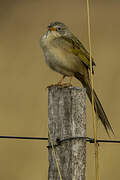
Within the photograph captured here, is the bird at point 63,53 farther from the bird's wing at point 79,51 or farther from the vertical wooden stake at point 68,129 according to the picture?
the vertical wooden stake at point 68,129

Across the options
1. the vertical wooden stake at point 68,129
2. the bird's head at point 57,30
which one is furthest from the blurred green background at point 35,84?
the vertical wooden stake at point 68,129

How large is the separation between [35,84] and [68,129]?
3995 mm

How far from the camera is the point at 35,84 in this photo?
7785mm

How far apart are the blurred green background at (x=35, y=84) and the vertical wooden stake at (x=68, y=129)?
9.07ft

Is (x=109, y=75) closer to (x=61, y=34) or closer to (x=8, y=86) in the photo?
(x=8, y=86)

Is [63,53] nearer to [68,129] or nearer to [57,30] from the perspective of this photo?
[57,30]

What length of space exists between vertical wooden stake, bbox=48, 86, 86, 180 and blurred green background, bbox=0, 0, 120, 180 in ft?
9.07

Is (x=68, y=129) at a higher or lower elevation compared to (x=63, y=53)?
lower

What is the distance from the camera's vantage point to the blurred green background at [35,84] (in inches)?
269

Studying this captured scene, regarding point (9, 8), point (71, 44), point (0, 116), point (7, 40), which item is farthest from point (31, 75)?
point (9, 8)

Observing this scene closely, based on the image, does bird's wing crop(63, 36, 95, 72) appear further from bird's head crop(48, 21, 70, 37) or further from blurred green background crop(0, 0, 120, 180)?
blurred green background crop(0, 0, 120, 180)

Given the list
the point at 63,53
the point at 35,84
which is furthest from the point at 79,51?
the point at 35,84

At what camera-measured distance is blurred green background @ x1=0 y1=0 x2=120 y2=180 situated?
269 inches

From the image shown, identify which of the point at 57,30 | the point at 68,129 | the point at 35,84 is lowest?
the point at 68,129
